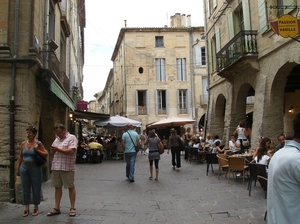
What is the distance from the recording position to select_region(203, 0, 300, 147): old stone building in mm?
10281

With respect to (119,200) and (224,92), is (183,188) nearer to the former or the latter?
(119,200)

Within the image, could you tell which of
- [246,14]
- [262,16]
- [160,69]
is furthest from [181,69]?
[262,16]

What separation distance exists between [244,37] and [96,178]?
7.72 m

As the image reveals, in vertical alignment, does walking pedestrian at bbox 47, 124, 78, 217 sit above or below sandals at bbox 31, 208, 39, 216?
above

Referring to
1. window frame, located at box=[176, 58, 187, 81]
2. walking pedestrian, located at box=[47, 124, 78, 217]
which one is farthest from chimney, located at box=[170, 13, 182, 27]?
walking pedestrian, located at box=[47, 124, 78, 217]

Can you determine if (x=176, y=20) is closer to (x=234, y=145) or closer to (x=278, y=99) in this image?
(x=278, y=99)

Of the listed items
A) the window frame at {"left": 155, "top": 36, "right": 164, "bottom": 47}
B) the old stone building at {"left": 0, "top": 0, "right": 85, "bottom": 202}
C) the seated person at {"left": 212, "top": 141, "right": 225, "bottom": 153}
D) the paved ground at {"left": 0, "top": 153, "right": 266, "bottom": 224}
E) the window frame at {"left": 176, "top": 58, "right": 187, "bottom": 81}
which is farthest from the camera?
the window frame at {"left": 155, "top": 36, "right": 164, "bottom": 47}

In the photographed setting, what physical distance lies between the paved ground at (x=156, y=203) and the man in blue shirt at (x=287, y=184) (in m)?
3.21

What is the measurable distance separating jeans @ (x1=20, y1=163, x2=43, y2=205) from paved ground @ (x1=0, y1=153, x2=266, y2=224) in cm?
33

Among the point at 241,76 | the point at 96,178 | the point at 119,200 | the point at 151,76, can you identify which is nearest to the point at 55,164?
the point at 119,200

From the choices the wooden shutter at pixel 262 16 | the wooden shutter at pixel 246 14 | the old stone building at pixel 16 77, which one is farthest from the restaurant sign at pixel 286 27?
the old stone building at pixel 16 77

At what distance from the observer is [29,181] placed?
5527mm

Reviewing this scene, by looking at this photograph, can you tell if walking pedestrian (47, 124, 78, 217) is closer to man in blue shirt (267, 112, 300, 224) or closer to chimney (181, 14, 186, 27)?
man in blue shirt (267, 112, 300, 224)

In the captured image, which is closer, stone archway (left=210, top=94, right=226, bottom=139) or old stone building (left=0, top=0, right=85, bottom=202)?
old stone building (left=0, top=0, right=85, bottom=202)
